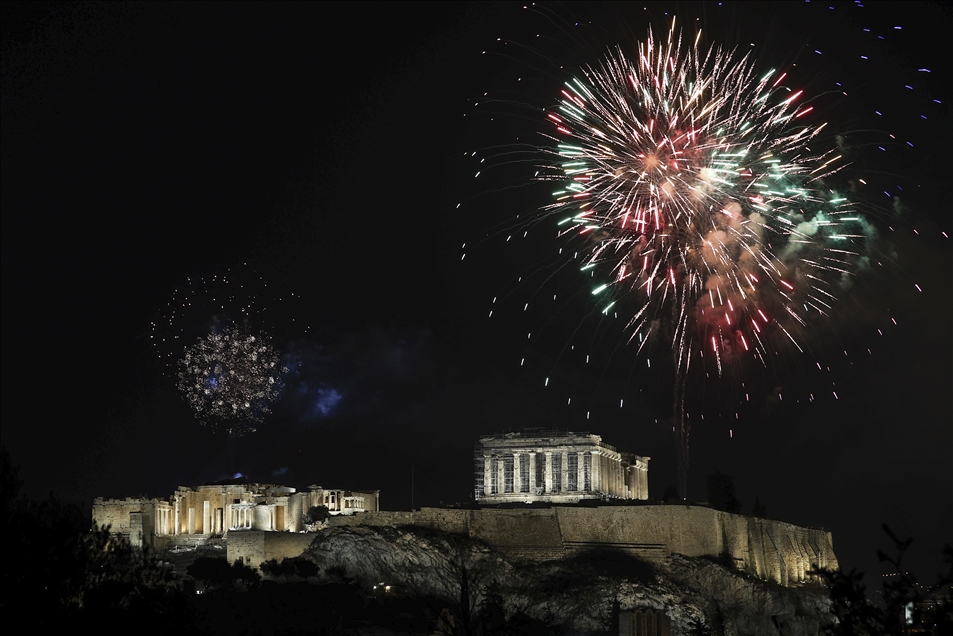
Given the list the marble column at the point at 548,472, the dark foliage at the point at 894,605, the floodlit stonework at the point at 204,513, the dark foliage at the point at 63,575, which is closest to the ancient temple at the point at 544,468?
the marble column at the point at 548,472

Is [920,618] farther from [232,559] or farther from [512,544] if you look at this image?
[232,559]

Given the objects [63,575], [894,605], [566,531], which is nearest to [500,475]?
[566,531]

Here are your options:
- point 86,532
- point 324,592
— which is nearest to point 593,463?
point 324,592

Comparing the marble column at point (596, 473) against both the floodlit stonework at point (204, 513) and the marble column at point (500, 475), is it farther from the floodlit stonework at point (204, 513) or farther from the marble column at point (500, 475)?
the floodlit stonework at point (204, 513)

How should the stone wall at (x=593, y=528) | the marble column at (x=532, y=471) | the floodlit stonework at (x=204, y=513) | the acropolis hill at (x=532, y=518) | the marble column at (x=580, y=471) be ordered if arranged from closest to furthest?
1. the stone wall at (x=593, y=528)
2. the acropolis hill at (x=532, y=518)
3. the floodlit stonework at (x=204, y=513)
4. the marble column at (x=580, y=471)
5. the marble column at (x=532, y=471)

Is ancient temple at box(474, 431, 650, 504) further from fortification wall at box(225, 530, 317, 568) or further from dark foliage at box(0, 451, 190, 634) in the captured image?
dark foliage at box(0, 451, 190, 634)

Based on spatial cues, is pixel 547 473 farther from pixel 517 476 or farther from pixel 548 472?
pixel 517 476
